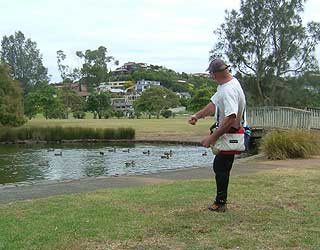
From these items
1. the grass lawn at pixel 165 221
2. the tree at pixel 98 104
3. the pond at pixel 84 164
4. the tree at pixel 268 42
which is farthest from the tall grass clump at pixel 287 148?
the tree at pixel 98 104

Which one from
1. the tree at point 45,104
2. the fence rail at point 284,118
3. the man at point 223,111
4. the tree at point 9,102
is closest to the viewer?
the man at point 223,111

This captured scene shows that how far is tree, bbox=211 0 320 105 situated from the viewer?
3775 cm

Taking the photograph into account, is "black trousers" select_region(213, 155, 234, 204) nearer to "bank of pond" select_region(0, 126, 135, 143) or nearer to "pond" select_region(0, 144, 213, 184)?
"pond" select_region(0, 144, 213, 184)

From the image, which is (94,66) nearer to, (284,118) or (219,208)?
(284,118)

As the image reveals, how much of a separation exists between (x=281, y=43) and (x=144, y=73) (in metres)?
118

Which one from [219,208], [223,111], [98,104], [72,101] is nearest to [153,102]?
[98,104]

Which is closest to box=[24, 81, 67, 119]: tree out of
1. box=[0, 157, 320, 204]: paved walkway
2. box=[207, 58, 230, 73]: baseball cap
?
box=[0, 157, 320, 204]: paved walkway

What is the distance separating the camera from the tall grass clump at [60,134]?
4094cm

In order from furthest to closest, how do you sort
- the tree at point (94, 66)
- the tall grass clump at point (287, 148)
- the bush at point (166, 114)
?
the tree at point (94, 66), the bush at point (166, 114), the tall grass clump at point (287, 148)

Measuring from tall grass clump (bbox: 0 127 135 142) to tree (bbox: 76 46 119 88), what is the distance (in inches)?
3427

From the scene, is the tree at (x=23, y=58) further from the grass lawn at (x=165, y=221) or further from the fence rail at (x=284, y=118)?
the grass lawn at (x=165, y=221)

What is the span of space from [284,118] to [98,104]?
62726mm

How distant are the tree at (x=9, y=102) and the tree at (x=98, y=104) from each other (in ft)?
105

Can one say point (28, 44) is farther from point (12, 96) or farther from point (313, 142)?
point (313, 142)
